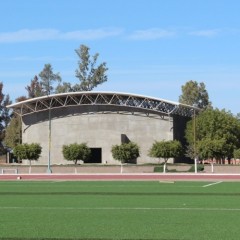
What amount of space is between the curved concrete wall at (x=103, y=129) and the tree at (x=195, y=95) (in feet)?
110

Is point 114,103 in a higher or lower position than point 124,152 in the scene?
higher

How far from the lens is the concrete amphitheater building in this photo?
74188mm

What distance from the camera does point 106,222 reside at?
1346cm

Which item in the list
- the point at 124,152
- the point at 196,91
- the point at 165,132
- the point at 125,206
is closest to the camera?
the point at 125,206

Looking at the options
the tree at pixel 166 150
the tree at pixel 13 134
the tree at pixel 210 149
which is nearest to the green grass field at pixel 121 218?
the tree at pixel 166 150

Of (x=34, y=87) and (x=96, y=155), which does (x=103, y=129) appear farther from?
(x=34, y=87)

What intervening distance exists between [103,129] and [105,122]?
0.98 metres

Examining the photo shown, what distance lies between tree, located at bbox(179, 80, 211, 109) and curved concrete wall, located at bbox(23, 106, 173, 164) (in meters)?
33.4

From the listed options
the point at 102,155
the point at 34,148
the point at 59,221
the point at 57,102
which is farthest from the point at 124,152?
the point at 59,221

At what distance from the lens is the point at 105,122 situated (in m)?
75.0

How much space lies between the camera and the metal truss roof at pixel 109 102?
243 feet

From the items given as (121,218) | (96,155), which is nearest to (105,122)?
(96,155)

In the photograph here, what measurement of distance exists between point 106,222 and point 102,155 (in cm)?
6136

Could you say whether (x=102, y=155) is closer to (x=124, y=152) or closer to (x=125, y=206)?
(x=124, y=152)
